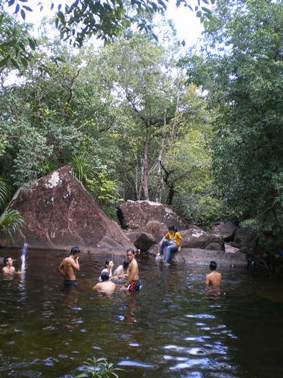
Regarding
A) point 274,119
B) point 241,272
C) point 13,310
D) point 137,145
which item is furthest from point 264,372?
point 137,145

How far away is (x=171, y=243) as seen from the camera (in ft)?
54.7

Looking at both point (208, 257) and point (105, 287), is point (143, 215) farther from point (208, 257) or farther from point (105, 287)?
point (105, 287)

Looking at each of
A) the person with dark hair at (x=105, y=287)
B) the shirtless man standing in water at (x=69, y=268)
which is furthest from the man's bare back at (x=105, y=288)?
the shirtless man standing in water at (x=69, y=268)

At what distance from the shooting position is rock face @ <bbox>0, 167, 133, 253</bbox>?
18.2m

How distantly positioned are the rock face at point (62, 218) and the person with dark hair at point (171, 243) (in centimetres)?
232

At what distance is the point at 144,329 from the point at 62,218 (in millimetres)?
12759

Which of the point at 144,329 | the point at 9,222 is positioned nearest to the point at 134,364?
the point at 144,329

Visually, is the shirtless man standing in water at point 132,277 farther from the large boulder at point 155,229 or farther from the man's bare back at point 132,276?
the large boulder at point 155,229

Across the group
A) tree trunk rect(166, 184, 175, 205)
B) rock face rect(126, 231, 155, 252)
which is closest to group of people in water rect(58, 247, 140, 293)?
rock face rect(126, 231, 155, 252)

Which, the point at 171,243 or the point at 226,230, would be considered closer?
the point at 171,243

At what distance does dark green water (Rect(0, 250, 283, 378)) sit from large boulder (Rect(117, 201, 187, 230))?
42.9 ft

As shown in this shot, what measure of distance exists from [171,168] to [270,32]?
1491cm

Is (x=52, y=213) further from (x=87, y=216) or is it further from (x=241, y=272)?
(x=241, y=272)

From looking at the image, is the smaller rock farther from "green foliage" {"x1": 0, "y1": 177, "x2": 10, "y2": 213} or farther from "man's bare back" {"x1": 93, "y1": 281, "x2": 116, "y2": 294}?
"man's bare back" {"x1": 93, "y1": 281, "x2": 116, "y2": 294}
